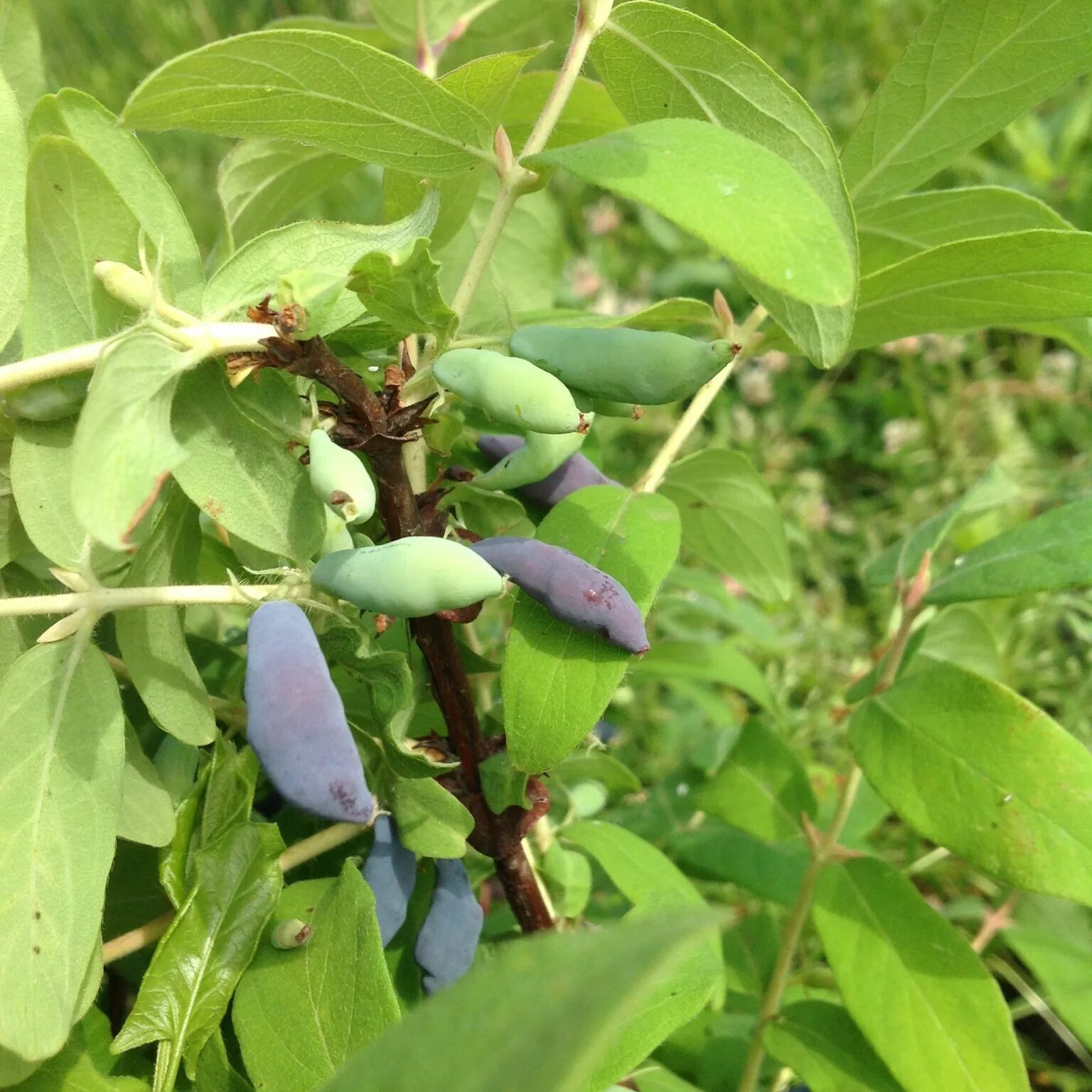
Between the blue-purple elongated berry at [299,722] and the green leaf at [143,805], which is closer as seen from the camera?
the blue-purple elongated berry at [299,722]

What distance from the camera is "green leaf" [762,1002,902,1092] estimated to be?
1080 mm

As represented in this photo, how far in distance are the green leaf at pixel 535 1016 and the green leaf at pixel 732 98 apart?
0.47 m

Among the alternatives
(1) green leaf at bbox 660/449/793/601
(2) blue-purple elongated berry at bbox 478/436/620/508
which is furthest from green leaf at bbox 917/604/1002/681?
(2) blue-purple elongated berry at bbox 478/436/620/508

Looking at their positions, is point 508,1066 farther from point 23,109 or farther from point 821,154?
point 23,109

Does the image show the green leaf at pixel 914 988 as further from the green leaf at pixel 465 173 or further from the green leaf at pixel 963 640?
the green leaf at pixel 465 173

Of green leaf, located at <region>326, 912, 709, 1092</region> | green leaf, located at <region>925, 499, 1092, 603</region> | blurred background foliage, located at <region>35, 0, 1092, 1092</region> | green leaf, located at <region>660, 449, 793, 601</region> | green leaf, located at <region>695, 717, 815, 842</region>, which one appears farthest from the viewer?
blurred background foliage, located at <region>35, 0, 1092, 1092</region>

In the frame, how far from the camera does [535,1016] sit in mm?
381

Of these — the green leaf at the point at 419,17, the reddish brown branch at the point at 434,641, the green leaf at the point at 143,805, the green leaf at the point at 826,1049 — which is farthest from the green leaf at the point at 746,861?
the green leaf at the point at 419,17

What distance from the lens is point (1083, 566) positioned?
38.9 inches

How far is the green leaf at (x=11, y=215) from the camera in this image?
31.2 inches

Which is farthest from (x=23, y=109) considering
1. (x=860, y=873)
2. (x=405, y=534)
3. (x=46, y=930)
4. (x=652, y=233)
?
(x=652, y=233)

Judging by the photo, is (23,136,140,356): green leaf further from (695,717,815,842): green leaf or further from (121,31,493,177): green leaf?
(695,717,815,842): green leaf

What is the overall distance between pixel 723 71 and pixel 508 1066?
2.25 feet

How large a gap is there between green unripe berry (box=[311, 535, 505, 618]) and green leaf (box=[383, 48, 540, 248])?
1.01 feet
